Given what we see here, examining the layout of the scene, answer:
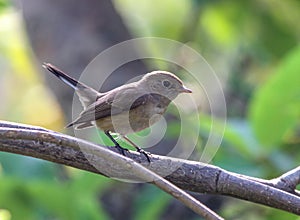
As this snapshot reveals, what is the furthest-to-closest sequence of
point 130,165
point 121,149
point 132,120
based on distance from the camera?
1. point 132,120
2. point 121,149
3. point 130,165

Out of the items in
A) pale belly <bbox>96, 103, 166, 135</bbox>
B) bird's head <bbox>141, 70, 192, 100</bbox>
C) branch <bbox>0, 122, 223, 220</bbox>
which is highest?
bird's head <bbox>141, 70, 192, 100</bbox>

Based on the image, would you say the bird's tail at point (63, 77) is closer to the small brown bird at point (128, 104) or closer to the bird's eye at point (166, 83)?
the small brown bird at point (128, 104)

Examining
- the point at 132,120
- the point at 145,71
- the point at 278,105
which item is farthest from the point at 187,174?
the point at 145,71

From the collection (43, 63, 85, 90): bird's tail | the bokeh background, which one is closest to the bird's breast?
(43, 63, 85, 90): bird's tail

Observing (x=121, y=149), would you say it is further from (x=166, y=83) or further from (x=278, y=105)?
(x=278, y=105)

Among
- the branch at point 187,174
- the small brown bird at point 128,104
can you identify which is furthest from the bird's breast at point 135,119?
the branch at point 187,174

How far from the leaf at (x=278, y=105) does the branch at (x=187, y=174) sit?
1270mm

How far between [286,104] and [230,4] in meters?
1.66

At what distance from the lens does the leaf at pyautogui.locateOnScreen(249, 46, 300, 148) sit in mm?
3254

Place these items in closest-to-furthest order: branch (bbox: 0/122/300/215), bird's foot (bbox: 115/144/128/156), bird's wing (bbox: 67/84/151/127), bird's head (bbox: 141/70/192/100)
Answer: branch (bbox: 0/122/300/215), bird's foot (bbox: 115/144/128/156), bird's wing (bbox: 67/84/151/127), bird's head (bbox: 141/70/192/100)

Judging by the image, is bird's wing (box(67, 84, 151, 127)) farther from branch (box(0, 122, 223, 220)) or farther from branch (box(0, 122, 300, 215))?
branch (box(0, 122, 223, 220))

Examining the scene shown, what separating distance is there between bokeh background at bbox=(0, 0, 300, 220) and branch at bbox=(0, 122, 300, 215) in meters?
1.29

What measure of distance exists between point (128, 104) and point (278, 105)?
956mm

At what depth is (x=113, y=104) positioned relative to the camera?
2514 millimetres
